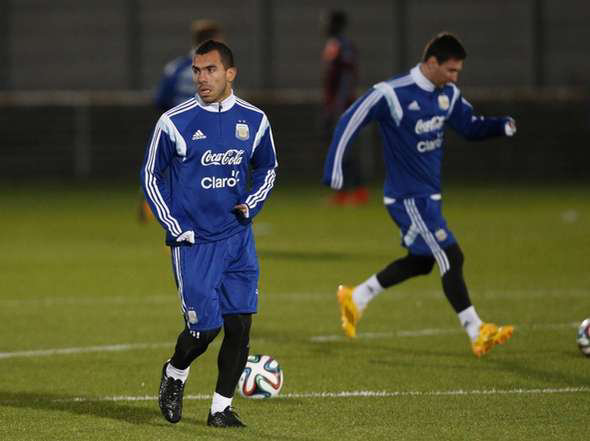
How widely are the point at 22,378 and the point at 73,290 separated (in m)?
4.12

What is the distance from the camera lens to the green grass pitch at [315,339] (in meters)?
7.35

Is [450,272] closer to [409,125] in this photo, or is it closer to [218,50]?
[409,125]

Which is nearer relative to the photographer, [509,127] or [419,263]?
[509,127]

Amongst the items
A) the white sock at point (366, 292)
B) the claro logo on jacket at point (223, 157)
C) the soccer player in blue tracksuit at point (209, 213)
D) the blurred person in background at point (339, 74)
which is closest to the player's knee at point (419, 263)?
the white sock at point (366, 292)

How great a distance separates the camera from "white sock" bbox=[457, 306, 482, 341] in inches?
365

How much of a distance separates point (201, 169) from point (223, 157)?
13 cm

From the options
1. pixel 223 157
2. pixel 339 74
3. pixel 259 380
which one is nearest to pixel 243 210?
pixel 223 157

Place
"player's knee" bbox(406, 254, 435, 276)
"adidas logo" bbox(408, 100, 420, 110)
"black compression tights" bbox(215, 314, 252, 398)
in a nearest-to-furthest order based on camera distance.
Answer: "black compression tights" bbox(215, 314, 252, 398) → "adidas logo" bbox(408, 100, 420, 110) → "player's knee" bbox(406, 254, 435, 276)

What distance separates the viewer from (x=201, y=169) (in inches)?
285

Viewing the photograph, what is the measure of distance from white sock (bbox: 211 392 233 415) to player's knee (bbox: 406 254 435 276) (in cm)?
301

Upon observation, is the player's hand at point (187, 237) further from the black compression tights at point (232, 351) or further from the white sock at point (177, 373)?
the white sock at point (177, 373)

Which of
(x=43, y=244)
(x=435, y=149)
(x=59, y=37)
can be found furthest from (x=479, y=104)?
(x=435, y=149)

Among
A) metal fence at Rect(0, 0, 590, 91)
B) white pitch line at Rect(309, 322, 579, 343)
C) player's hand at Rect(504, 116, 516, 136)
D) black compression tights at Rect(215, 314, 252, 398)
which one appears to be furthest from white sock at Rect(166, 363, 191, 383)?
metal fence at Rect(0, 0, 590, 91)

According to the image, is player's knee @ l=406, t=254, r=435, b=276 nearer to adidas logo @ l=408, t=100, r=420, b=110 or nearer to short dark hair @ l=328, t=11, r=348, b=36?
adidas logo @ l=408, t=100, r=420, b=110
